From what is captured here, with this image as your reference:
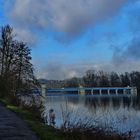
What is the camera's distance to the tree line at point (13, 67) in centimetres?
3528

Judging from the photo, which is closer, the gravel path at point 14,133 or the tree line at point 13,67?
the gravel path at point 14,133

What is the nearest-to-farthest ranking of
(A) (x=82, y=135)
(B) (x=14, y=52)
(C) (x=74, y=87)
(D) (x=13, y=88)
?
(A) (x=82, y=135), (D) (x=13, y=88), (B) (x=14, y=52), (C) (x=74, y=87)

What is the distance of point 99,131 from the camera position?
42.5 ft

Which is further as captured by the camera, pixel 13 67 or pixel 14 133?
pixel 13 67

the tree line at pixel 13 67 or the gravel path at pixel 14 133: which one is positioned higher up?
the tree line at pixel 13 67

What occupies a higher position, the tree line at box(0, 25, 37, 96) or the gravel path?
the tree line at box(0, 25, 37, 96)

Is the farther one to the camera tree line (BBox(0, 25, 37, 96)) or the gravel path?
tree line (BBox(0, 25, 37, 96))

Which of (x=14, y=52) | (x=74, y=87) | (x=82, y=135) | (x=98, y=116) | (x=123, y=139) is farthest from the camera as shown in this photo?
(x=74, y=87)

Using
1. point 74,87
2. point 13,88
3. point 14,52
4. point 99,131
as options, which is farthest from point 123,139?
point 74,87

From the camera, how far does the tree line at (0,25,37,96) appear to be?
35281 millimetres

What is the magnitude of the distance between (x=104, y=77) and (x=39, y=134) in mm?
177043

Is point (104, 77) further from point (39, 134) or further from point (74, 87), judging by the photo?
point (39, 134)

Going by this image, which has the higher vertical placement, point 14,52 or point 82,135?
point 14,52

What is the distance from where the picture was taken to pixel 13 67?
38031 millimetres
